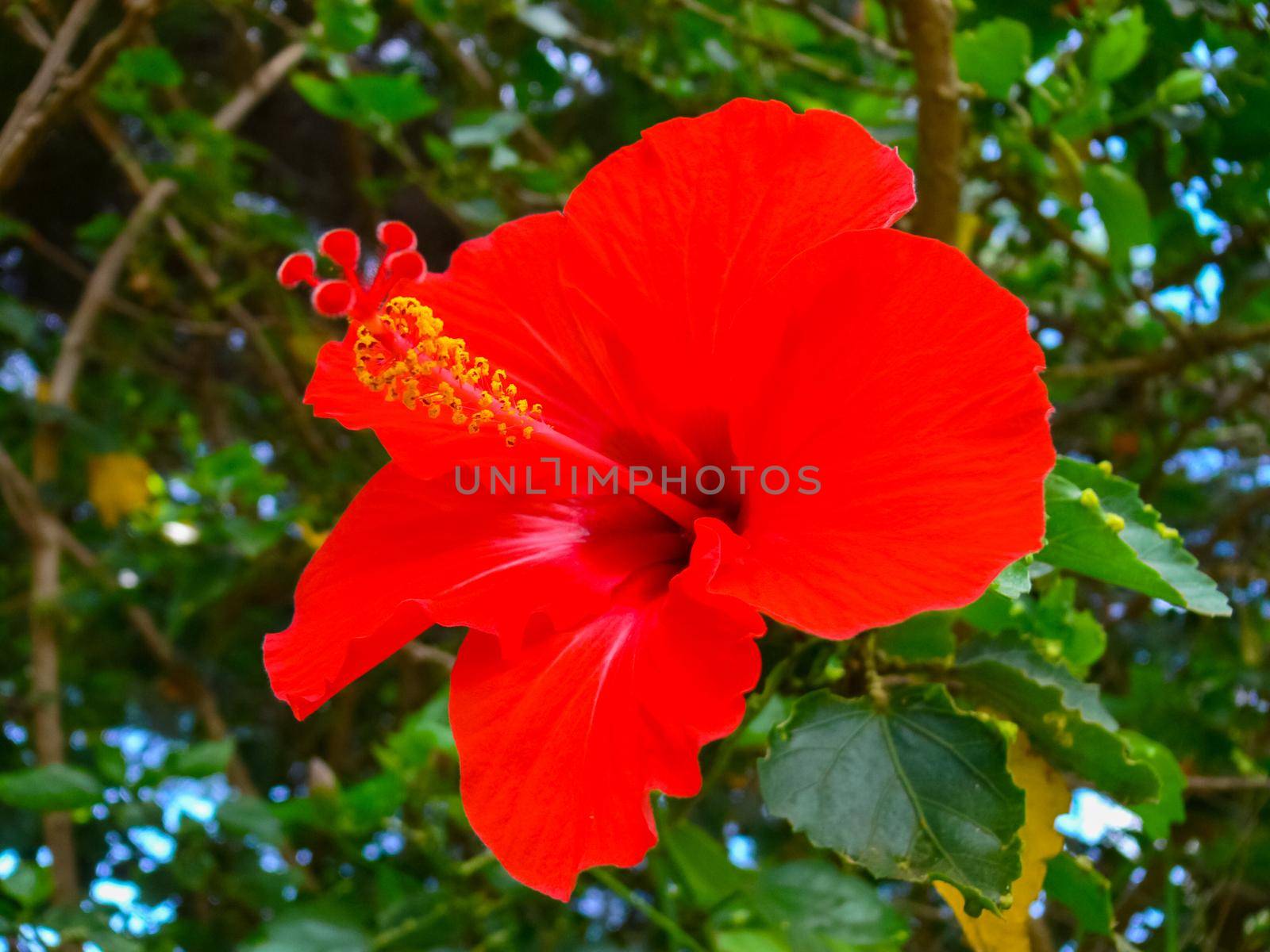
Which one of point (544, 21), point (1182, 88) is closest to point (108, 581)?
point (544, 21)

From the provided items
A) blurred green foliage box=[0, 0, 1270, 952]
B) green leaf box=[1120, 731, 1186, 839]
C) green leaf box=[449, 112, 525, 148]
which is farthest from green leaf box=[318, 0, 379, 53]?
green leaf box=[1120, 731, 1186, 839]

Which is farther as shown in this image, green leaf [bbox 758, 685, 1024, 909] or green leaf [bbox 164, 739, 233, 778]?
green leaf [bbox 164, 739, 233, 778]

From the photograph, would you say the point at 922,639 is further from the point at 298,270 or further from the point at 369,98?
the point at 369,98

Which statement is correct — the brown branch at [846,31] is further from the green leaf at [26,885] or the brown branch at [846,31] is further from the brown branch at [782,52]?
the green leaf at [26,885]

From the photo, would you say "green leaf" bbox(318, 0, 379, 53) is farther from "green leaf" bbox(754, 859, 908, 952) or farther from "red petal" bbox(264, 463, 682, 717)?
"green leaf" bbox(754, 859, 908, 952)

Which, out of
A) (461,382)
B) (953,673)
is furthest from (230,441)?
(953,673)

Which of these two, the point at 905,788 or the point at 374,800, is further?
the point at 374,800

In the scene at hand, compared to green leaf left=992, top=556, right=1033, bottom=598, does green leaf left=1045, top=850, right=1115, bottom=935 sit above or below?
below
